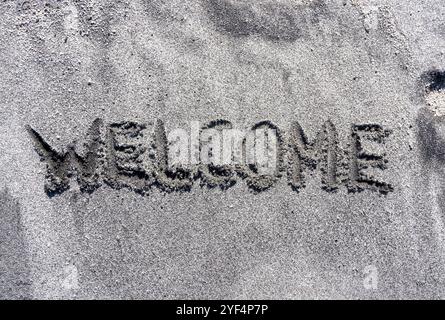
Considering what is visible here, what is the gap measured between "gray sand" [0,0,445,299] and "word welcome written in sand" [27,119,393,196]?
0.06 ft

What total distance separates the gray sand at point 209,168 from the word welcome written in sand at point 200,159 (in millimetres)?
17

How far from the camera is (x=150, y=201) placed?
3639mm

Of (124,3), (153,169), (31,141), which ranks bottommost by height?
(153,169)

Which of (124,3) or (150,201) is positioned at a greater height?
(124,3)

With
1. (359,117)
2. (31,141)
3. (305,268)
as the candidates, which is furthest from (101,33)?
(305,268)

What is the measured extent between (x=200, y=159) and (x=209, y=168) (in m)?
0.10

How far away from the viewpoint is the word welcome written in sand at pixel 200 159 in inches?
144

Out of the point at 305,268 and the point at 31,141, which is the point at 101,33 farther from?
the point at 305,268

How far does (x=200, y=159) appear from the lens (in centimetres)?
366

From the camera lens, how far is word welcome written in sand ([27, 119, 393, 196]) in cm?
365

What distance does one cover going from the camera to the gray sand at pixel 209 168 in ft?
11.9
